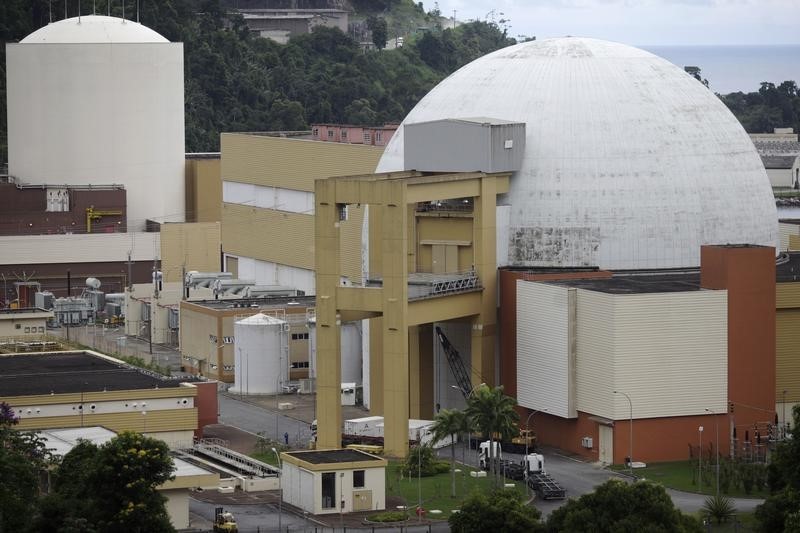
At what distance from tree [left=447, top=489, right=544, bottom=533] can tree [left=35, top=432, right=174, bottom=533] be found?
857 centimetres

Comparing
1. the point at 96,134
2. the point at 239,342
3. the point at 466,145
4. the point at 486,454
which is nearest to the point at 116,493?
the point at 486,454

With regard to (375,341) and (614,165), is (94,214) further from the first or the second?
(614,165)

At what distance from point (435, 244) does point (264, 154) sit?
38.5 meters

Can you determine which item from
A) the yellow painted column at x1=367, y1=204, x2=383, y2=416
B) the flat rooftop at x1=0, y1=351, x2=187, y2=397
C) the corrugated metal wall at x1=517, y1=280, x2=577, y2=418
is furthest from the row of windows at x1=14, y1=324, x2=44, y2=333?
the corrugated metal wall at x1=517, y1=280, x2=577, y2=418

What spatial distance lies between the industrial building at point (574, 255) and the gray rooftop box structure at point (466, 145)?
0.27 ft

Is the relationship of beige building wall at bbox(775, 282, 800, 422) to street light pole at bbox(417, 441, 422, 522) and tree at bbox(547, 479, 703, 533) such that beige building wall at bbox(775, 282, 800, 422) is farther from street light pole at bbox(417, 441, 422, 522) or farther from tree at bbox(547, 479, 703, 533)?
tree at bbox(547, 479, 703, 533)

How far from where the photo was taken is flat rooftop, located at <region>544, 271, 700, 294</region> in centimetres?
8044

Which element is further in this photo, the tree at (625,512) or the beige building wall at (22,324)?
the beige building wall at (22,324)

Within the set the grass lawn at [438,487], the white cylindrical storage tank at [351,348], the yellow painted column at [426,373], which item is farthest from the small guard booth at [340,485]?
the white cylindrical storage tank at [351,348]

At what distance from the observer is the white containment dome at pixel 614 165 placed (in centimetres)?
8838

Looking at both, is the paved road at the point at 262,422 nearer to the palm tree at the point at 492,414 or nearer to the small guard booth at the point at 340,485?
the palm tree at the point at 492,414

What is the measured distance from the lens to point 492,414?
2926 inches

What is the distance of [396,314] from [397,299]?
0.59 m

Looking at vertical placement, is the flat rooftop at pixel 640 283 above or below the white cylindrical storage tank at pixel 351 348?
above
